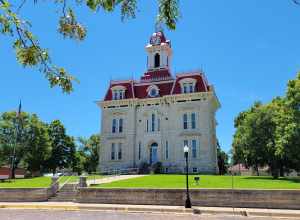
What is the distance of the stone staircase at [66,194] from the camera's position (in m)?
24.7

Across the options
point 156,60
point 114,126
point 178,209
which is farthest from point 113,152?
point 178,209

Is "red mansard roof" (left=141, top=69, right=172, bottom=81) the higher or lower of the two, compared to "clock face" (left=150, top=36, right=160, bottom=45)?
lower

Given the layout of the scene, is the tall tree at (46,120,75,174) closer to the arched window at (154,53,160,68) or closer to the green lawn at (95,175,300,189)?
the arched window at (154,53,160,68)

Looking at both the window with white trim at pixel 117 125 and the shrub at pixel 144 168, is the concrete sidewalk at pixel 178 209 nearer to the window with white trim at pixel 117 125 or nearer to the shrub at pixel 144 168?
the shrub at pixel 144 168

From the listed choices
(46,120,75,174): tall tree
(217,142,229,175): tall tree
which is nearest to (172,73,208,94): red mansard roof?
(217,142,229,175): tall tree

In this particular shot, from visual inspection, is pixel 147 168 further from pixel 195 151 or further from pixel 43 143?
pixel 43 143

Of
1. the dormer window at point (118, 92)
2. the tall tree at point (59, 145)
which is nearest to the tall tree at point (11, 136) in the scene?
the tall tree at point (59, 145)

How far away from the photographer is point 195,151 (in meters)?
43.0

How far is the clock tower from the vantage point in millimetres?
51312

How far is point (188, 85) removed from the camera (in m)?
44.9

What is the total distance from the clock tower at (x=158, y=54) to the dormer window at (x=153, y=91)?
16.4 feet

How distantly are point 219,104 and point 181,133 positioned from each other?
9642mm

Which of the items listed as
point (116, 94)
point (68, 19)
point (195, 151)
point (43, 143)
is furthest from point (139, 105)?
point (68, 19)

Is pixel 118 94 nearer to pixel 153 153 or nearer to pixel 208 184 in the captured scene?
pixel 153 153
